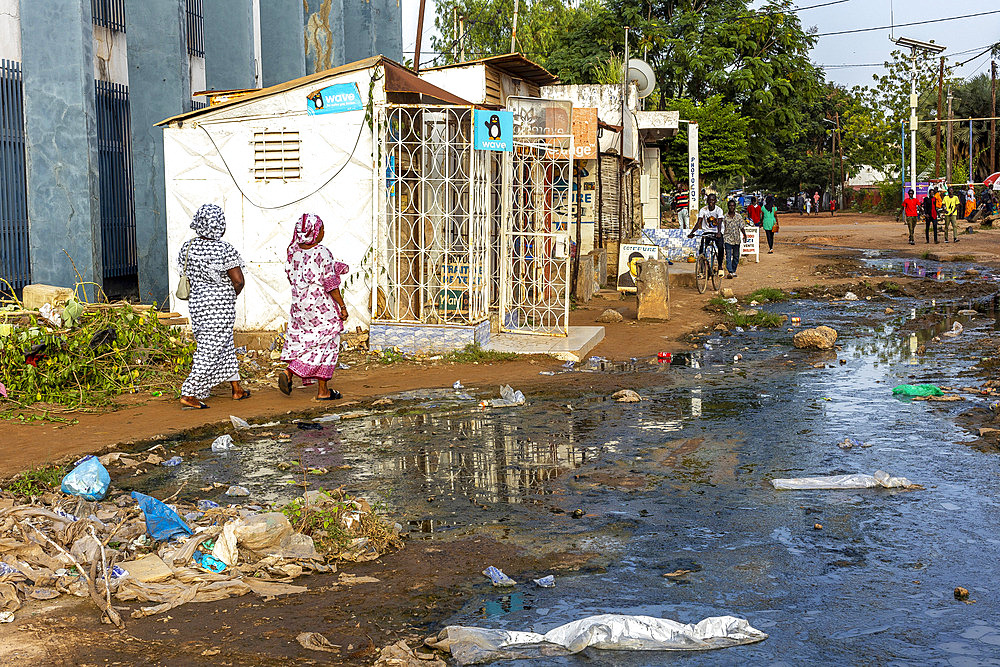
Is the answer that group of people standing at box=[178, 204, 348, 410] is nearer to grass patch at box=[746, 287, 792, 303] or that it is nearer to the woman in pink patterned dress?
the woman in pink patterned dress

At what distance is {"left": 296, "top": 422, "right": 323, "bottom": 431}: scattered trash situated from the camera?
817cm

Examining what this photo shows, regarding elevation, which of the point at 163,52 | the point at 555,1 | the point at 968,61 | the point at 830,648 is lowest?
the point at 830,648

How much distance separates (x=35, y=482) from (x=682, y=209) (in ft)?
77.0

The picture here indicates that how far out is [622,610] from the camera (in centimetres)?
435

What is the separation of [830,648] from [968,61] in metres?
55.6

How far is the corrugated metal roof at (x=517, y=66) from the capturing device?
45.1ft

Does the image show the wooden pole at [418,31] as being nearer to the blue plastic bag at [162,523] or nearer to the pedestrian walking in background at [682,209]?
the blue plastic bag at [162,523]

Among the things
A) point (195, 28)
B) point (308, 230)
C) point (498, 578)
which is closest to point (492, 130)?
point (308, 230)

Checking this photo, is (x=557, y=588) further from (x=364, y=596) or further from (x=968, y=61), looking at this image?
(x=968, y=61)

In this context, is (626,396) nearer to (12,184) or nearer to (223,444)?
(223,444)

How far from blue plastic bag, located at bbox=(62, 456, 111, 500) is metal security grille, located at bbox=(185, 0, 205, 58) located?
1371 centimetres

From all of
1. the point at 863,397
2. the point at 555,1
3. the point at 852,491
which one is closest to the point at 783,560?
the point at 852,491

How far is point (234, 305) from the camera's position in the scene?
9273 millimetres

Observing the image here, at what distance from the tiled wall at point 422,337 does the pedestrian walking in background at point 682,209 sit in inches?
615
